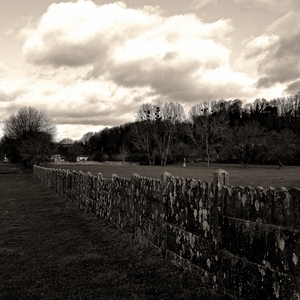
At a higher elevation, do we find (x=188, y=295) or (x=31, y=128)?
(x=31, y=128)

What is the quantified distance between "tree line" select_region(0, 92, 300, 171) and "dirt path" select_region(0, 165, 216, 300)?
165ft

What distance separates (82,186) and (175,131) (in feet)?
225

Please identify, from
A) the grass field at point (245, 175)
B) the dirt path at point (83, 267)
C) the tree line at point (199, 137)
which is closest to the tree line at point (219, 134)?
the tree line at point (199, 137)

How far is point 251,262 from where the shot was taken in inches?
167

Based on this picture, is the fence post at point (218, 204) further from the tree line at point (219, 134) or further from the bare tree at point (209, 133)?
the bare tree at point (209, 133)

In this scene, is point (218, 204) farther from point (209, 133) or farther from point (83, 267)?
point (209, 133)

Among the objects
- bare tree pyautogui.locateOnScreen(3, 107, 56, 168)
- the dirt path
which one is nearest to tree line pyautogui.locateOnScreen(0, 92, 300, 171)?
bare tree pyautogui.locateOnScreen(3, 107, 56, 168)

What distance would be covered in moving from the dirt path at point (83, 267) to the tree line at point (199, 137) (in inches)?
1978

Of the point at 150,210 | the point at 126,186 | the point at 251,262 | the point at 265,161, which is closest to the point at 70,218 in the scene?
the point at 126,186

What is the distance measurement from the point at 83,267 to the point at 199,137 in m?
72.7

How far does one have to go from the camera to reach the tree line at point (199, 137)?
59125mm

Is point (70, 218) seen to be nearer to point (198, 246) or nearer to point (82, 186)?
point (82, 186)

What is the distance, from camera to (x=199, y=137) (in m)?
77.8

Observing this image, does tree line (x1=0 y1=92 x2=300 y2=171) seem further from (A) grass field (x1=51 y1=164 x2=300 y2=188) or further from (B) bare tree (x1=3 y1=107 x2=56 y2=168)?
(A) grass field (x1=51 y1=164 x2=300 y2=188)
